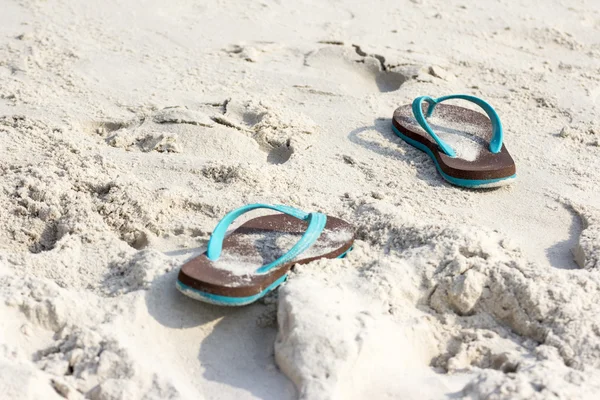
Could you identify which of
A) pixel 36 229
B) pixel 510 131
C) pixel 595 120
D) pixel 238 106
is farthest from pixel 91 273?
pixel 595 120

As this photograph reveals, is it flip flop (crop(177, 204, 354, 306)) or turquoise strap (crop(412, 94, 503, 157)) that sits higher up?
flip flop (crop(177, 204, 354, 306))

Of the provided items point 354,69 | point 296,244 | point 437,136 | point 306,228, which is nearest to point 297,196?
point 306,228

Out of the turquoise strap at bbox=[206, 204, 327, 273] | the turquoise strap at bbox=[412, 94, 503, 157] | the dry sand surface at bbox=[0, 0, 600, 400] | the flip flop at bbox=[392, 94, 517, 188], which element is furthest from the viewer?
the turquoise strap at bbox=[412, 94, 503, 157]

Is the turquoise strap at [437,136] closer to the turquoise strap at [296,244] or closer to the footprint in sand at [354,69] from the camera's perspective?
the footprint in sand at [354,69]

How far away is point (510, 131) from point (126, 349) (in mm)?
1788

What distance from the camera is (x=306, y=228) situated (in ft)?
6.94

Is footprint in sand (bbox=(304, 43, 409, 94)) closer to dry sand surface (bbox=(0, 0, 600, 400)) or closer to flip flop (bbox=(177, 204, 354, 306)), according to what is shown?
dry sand surface (bbox=(0, 0, 600, 400))

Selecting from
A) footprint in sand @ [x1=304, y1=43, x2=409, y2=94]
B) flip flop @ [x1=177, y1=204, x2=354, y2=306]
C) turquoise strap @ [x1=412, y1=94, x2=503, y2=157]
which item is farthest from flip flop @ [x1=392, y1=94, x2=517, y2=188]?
flip flop @ [x1=177, y1=204, x2=354, y2=306]

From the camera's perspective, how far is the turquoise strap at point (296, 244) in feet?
6.33

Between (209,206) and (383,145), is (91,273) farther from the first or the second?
(383,145)

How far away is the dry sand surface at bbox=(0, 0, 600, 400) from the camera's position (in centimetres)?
167

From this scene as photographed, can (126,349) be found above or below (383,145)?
above

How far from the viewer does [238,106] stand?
2867 millimetres

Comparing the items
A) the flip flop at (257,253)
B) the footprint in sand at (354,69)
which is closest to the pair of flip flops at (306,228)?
the flip flop at (257,253)
